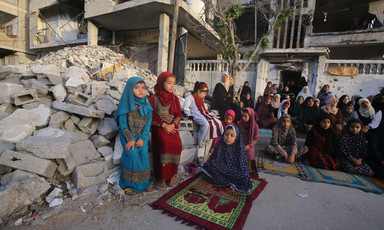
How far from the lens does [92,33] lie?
31.6ft

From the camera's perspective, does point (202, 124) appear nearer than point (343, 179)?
No

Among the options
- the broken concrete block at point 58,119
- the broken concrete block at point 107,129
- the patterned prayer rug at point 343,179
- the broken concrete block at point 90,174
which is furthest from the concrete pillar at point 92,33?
the patterned prayer rug at point 343,179

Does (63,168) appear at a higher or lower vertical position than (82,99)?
lower

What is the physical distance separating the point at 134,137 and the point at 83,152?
2.55 feet

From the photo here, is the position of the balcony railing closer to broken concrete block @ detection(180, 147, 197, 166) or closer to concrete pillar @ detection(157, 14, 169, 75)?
concrete pillar @ detection(157, 14, 169, 75)

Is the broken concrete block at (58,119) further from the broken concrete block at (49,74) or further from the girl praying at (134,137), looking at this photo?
the broken concrete block at (49,74)

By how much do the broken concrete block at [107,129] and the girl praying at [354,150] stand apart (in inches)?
165

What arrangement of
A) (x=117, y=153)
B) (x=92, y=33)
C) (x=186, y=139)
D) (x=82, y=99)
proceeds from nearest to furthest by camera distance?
(x=117, y=153) < (x=82, y=99) < (x=186, y=139) < (x=92, y=33)

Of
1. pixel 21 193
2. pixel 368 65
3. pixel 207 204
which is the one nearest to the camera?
pixel 21 193

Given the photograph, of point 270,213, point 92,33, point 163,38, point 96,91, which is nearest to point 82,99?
point 96,91

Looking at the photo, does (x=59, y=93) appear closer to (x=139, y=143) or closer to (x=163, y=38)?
(x=139, y=143)

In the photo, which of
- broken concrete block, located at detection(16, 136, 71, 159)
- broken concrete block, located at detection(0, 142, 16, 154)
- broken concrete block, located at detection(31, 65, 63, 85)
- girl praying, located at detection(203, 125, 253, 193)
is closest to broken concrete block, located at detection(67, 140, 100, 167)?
broken concrete block, located at detection(16, 136, 71, 159)

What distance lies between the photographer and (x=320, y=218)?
2.12 meters

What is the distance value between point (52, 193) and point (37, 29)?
16.2m
